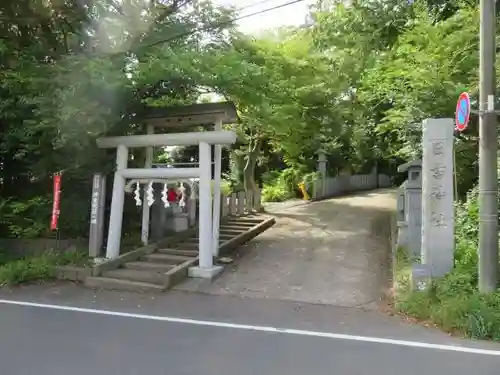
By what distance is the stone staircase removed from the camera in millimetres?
9469

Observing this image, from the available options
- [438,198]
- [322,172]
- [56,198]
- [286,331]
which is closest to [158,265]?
[56,198]

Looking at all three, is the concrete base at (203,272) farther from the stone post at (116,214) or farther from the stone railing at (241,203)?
the stone railing at (241,203)

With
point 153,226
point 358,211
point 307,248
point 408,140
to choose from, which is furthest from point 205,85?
point 358,211

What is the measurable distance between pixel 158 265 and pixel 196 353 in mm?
4985

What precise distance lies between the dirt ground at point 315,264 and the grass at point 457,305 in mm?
775

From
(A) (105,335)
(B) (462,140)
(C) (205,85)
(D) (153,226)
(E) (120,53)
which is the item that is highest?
(E) (120,53)

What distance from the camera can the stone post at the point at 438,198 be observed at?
811cm

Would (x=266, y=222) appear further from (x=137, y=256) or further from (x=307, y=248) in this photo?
(x=137, y=256)

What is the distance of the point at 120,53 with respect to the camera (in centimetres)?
1084

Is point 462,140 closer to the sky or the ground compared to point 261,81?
closer to the ground

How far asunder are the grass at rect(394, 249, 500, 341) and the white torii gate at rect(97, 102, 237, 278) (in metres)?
4.05

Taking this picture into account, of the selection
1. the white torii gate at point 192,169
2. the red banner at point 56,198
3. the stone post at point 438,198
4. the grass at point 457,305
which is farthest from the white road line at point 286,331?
the red banner at point 56,198

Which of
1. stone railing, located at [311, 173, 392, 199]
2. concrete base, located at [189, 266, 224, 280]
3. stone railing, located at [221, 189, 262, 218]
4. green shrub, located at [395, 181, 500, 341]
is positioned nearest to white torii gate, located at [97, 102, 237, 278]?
concrete base, located at [189, 266, 224, 280]

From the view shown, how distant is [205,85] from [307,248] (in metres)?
4.87
